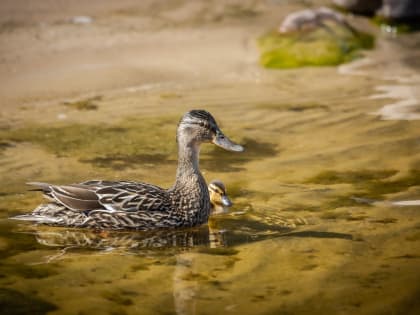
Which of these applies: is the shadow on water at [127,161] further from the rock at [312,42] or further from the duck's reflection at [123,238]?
the rock at [312,42]

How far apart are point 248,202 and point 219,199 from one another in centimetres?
37

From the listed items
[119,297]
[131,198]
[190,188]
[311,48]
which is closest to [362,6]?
[311,48]

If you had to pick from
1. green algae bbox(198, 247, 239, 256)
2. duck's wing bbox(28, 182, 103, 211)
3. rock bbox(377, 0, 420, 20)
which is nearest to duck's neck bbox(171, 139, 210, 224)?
green algae bbox(198, 247, 239, 256)

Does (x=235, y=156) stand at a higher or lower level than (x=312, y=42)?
lower

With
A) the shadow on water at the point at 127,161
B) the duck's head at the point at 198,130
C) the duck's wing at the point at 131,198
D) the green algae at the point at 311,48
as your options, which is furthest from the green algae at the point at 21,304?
the green algae at the point at 311,48

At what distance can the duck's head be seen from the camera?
6867mm

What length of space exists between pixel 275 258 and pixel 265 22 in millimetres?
10046

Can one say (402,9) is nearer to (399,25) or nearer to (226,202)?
(399,25)

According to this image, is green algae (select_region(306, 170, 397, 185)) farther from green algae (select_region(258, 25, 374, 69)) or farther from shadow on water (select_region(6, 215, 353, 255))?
green algae (select_region(258, 25, 374, 69))

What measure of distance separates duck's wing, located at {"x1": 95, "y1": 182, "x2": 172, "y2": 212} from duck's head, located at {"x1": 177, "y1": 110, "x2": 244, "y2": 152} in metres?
0.59

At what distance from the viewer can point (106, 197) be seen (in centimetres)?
650

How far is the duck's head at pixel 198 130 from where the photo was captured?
6867mm

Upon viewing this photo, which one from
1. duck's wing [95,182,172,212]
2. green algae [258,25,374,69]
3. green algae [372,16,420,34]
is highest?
green algae [372,16,420,34]

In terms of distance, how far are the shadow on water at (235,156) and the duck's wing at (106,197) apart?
188cm
